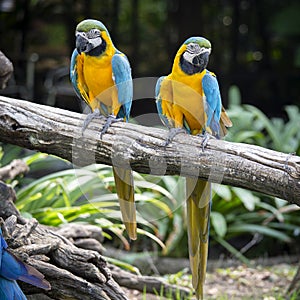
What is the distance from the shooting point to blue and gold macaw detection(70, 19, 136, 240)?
2.01 m

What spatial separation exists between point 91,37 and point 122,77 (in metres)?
0.18

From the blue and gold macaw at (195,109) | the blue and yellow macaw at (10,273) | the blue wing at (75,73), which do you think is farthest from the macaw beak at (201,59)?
the blue and yellow macaw at (10,273)

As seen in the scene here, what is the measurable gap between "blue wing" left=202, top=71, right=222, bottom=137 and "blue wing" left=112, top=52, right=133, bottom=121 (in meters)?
0.27

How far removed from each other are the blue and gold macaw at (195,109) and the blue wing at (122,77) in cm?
10

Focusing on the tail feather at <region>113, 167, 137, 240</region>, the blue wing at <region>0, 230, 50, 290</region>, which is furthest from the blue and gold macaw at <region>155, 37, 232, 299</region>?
the blue wing at <region>0, 230, 50, 290</region>

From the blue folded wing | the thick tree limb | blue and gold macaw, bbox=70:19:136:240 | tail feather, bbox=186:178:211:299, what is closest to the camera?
the blue folded wing

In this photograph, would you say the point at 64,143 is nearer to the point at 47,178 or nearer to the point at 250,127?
the point at 47,178

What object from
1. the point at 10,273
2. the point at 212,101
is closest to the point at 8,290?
the point at 10,273

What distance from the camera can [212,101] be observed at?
201 centimetres

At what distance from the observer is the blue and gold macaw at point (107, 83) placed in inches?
79.1

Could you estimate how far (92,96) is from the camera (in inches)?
84.3

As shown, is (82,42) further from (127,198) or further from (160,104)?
(127,198)

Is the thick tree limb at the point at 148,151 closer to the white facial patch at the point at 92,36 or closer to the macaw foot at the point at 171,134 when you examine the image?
the macaw foot at the point at 171,134

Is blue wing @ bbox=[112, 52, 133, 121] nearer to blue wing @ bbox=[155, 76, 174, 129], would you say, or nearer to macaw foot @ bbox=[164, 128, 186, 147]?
blue wing @ bbox=[155, 76, 174, 129]
